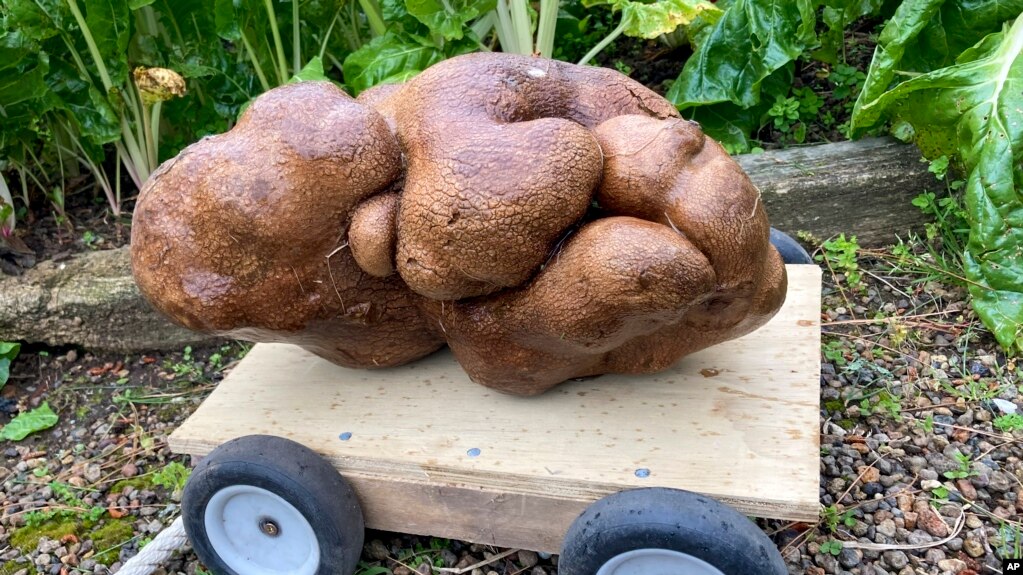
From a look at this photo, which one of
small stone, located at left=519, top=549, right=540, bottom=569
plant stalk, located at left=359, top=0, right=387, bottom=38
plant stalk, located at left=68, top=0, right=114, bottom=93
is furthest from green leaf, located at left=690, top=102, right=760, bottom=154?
plant stalk, located at left=68, top=0, right=114, bottom=93

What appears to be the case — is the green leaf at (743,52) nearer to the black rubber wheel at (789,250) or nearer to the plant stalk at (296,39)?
the black rubber wheel at (789,250)

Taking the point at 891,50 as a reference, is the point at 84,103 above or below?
above

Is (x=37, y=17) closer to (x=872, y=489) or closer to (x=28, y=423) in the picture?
(x=28, y=423)

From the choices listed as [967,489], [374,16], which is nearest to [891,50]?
[967,489]

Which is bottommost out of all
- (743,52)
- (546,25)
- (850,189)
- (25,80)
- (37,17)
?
(850,189)

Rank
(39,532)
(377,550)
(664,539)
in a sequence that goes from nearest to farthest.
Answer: (664,539) → (377,550) → (39,532)

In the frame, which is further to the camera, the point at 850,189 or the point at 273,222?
the point at 850,189

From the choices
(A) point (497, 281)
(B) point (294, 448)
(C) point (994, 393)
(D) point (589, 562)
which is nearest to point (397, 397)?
(B) point (294, 448)
